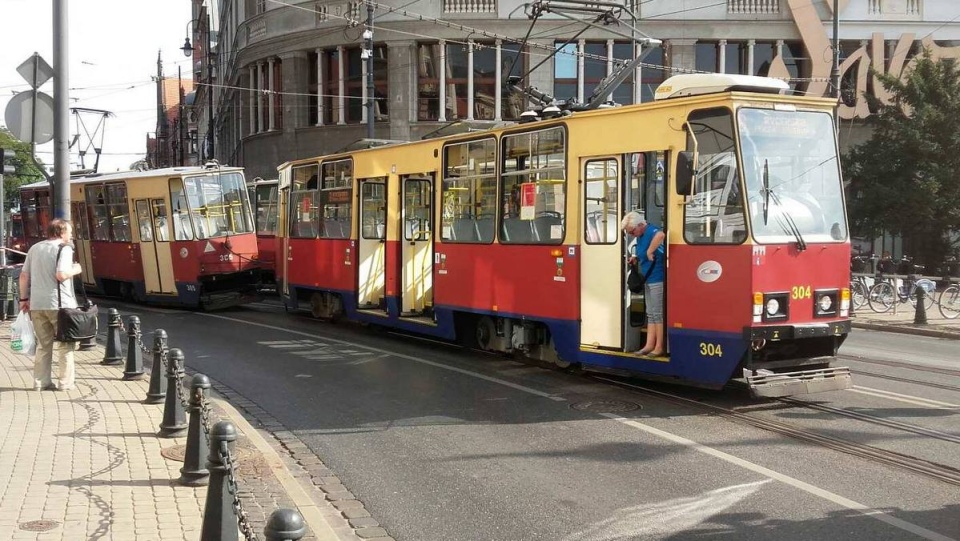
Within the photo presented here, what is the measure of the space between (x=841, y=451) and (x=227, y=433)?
5.06 m

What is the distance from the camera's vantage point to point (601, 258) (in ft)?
35.0

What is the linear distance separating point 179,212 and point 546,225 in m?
12.3

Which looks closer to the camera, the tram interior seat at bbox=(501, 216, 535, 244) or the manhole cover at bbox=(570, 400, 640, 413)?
the manhole cover at bbox=(570, 400, 640, 413)

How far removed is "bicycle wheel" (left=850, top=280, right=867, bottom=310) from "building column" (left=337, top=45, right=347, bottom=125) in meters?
20.6

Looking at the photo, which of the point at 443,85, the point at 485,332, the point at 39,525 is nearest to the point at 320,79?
the point at 443,85

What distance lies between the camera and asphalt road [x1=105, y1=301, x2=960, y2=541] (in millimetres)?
5926

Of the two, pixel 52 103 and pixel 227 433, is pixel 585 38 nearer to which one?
pixel 52 103

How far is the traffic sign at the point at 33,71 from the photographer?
1128cm

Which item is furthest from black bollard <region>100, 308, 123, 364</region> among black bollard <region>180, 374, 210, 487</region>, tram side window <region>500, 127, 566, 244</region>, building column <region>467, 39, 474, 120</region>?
building column <region>467, 39, 474, 120</region>

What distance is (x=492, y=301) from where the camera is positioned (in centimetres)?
1253

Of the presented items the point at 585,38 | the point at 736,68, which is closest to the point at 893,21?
the point at 736,68

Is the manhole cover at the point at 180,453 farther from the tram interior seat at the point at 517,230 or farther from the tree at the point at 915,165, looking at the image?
the tree at the point at 915,165

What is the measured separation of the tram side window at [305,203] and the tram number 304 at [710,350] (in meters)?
10.2

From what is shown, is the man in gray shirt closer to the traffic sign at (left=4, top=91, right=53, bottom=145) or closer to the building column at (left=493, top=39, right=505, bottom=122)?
the traffic sign at (left=4, top=91, right=53, bottom=145)
